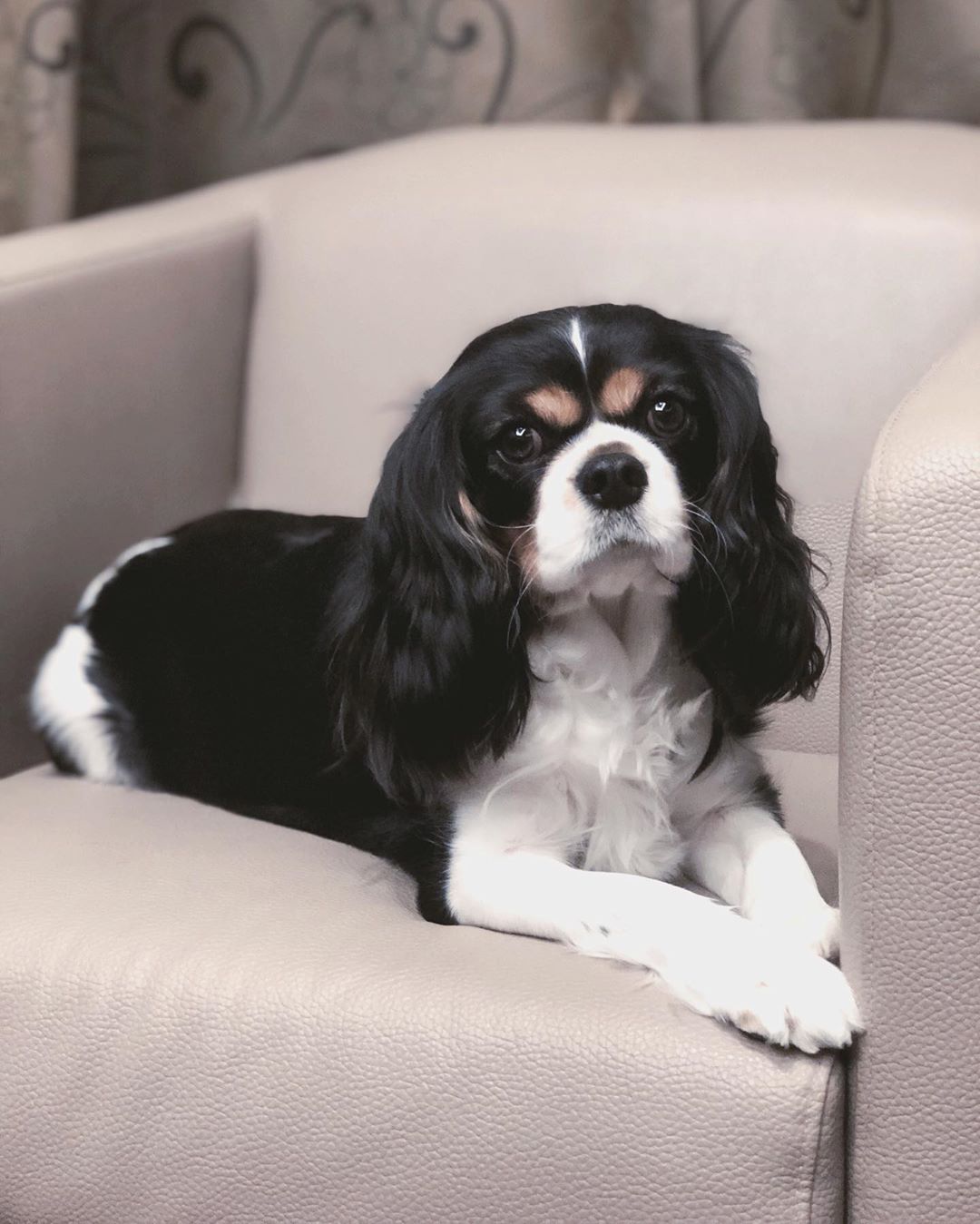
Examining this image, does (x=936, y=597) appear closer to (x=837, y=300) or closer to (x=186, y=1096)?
(x=186, y=1096)

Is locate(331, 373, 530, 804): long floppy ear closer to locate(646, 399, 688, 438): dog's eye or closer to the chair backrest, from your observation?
locate(646, 399, 688, 438): dog's eye

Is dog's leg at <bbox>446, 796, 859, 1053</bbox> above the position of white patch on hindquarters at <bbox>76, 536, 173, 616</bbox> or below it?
below

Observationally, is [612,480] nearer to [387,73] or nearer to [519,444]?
[519,444]

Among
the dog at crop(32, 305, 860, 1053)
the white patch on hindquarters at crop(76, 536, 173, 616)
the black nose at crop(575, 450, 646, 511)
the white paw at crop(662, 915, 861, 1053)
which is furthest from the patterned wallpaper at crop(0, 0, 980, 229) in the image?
the white paw at crop(662, 915, 861, 1053)

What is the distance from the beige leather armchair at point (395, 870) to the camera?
3.21 feet

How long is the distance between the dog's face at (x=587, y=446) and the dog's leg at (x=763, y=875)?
0.22 meters

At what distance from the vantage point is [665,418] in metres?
1.26

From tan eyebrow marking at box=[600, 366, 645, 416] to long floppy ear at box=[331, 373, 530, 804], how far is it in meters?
0.12

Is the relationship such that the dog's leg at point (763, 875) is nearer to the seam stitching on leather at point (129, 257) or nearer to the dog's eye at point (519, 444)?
the dog's eye at point (519, 444)

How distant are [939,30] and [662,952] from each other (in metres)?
1.43

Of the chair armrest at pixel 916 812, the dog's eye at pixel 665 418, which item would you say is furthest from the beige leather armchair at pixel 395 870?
the dog's eye at pixel 665 418

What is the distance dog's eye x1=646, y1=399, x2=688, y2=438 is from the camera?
1.25 meters

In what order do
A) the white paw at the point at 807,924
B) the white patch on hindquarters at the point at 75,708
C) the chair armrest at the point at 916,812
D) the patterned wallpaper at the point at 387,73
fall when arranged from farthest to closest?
the patterned wallpaper at the point at 387,73
the white patch on hindquarters at the point at 75,708
the white paw at the point at 807,924
the chair armrest at the point at 916,812

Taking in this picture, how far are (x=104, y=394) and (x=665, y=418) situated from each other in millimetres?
771
